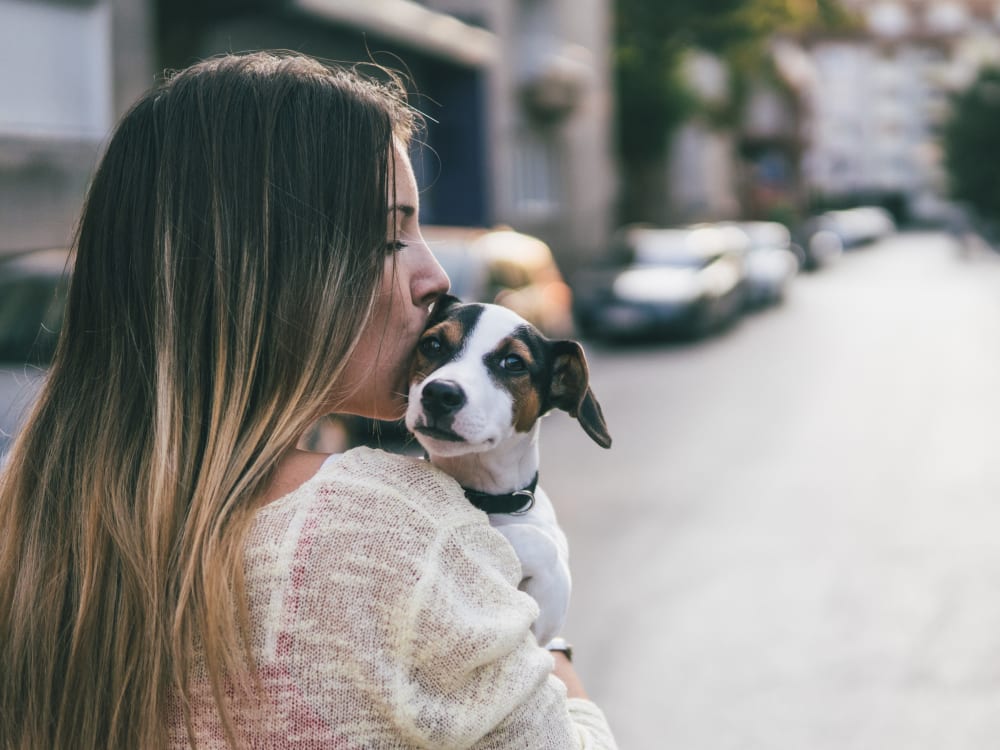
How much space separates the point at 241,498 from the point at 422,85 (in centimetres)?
2135

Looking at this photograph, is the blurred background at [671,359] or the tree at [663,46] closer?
the blurred background at [671,359]

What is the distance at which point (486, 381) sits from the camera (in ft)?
7.84

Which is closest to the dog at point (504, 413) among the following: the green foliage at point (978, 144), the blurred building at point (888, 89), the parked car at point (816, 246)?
the parked car at point (816, 246)

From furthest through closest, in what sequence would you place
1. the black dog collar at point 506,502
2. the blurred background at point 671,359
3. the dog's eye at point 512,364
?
the blurred background at point 671,359 → the dog's eye at point 512,364 → the black dog collar at point 506,502

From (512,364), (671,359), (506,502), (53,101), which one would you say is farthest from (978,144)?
(506,502)

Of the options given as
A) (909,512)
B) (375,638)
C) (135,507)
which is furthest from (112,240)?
(909,512)

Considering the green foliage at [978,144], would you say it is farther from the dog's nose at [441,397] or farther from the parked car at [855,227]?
the dog's nose at [441,397]

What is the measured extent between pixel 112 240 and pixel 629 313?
53.2 ft

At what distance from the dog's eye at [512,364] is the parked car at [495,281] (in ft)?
15.5

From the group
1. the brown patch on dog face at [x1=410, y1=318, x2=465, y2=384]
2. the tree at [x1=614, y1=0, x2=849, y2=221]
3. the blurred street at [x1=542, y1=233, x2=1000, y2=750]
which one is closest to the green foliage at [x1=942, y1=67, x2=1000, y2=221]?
the tree at [x1=614, y1=0, x2=849, y2=221]

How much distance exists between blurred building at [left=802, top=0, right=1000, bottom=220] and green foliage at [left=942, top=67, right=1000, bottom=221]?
127 ft

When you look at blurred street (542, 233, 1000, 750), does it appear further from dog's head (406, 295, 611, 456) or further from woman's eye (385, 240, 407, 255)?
woman's eye (385, 240, 407, 255)

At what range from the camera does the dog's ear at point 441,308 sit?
2378mm

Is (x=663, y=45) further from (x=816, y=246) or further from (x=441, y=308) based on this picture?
(x=441, y=308)
